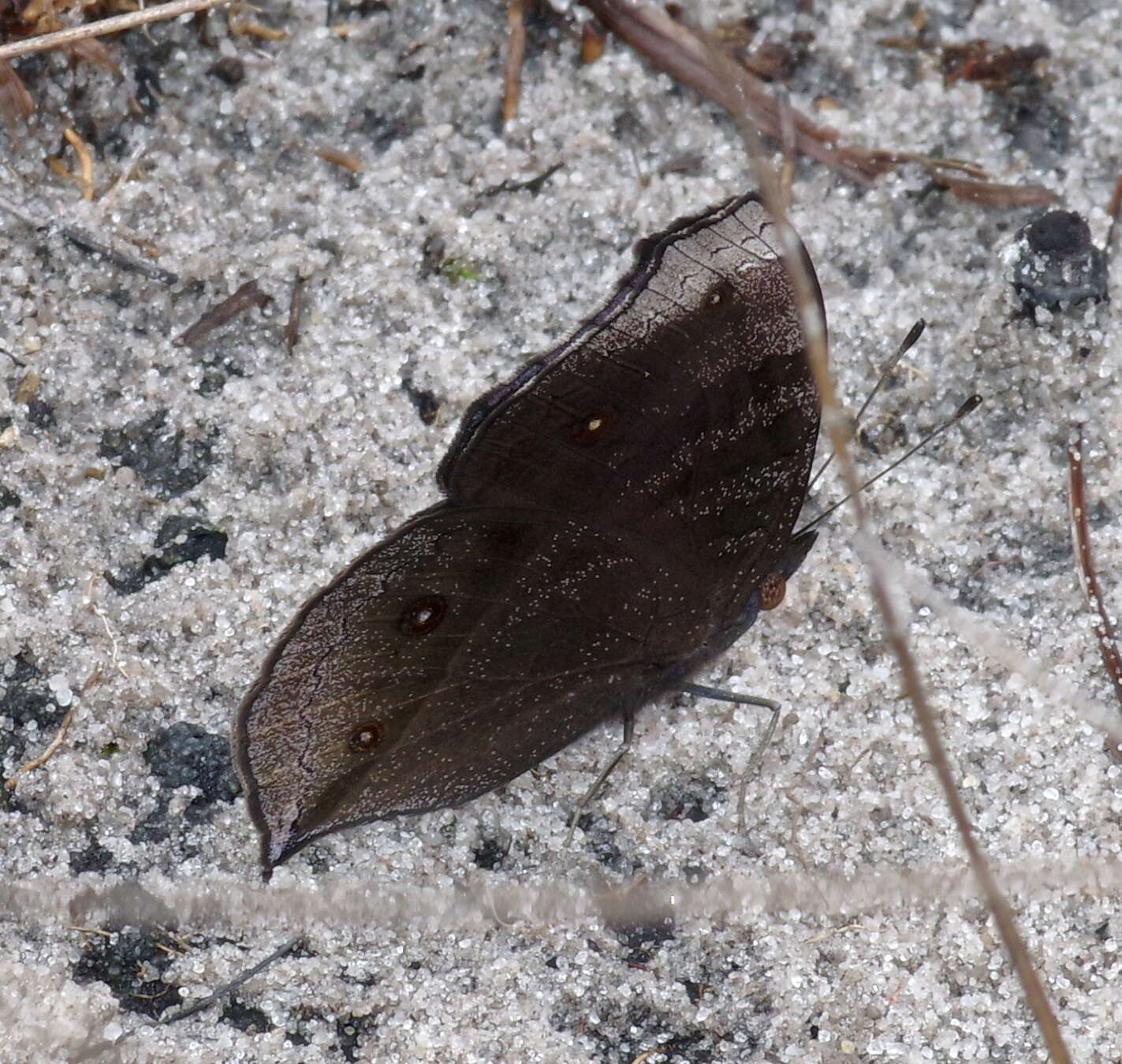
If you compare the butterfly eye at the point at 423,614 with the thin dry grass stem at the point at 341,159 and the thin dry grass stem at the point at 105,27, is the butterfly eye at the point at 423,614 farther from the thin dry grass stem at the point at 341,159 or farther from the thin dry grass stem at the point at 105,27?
the thin dry grass stem at the point at 105,27

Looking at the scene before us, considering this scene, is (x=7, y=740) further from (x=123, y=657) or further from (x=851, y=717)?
(x=851, y=717)

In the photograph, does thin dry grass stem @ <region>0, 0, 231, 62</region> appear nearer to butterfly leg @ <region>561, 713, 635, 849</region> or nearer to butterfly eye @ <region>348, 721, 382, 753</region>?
butterfly eye @ <region>348, 721, 382, 753</region>

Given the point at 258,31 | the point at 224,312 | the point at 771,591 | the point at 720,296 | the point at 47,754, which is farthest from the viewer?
the point at 258,31

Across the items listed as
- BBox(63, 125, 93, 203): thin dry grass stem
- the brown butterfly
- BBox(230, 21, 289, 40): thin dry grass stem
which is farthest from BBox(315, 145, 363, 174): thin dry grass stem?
the brown butterfly

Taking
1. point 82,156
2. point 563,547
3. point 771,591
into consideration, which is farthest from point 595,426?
point 82,156

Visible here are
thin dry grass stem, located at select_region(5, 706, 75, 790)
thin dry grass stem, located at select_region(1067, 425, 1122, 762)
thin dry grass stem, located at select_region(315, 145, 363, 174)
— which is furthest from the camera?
thin dry grass stem, located at select_region(315, 145, 363, 174)

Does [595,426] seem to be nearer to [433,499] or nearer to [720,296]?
[720,296]

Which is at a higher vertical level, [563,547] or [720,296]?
[720,296]
